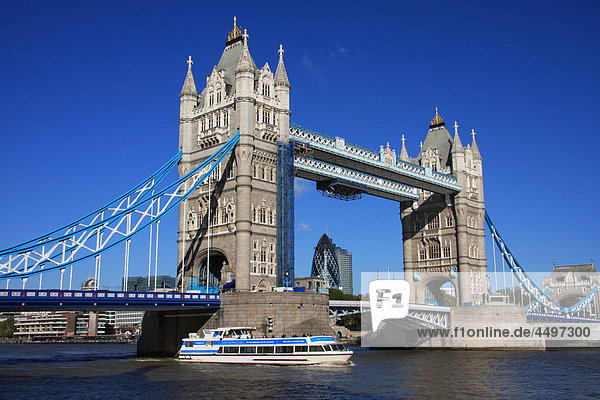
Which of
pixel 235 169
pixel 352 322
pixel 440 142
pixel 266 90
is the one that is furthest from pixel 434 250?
pixel 352 322

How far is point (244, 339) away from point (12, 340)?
6641 inches

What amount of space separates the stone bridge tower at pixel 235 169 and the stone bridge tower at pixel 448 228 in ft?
117

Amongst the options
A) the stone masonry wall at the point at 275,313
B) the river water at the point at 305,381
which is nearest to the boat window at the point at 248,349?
the river water at the point at 305,381

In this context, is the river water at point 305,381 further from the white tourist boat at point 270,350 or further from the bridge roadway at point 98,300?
the bridge roadway at point 98,300

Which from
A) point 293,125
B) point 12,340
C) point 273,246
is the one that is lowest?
point 12,340

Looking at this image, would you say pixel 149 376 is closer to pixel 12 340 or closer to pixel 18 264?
pixel 18 264

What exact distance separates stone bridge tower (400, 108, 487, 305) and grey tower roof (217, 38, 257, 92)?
123 feet

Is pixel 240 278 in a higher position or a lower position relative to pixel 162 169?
lower

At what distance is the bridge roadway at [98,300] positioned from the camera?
44406 mm

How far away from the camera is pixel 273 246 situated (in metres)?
62.2

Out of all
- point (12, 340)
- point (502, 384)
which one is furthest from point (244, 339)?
point (12, 340)

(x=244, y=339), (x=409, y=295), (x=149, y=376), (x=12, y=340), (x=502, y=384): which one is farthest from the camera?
(x=12, y=340)

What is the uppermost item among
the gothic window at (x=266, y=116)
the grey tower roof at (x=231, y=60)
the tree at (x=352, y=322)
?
the grey tower roof at (x=231, y=60)

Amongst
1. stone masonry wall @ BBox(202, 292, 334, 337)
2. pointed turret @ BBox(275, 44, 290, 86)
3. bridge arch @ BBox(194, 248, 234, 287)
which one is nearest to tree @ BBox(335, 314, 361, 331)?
bridge arch @ BBox(194, 248, 234, 287)
